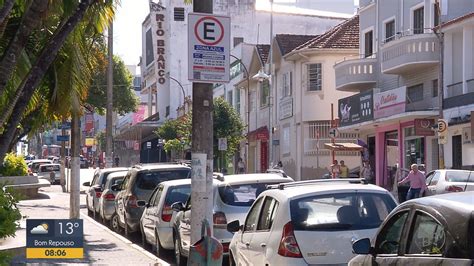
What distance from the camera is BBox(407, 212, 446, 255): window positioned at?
18.5 ft

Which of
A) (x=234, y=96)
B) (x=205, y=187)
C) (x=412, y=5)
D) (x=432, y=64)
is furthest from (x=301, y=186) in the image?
(x=234, y=96)

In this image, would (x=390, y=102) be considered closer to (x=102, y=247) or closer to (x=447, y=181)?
(x=447, y=181)

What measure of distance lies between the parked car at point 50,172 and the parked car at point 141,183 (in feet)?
108

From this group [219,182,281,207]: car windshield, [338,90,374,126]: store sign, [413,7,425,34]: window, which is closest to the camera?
[219,182,281,207]: car windshield

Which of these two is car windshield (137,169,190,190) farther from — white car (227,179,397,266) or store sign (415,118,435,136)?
store sign (415,118,435,136)

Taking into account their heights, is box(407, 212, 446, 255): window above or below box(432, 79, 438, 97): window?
below

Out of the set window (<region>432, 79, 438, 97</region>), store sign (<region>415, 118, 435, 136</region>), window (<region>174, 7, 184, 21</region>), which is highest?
window (<region>174, 7, 184, 21</region>)

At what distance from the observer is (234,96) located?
183ft

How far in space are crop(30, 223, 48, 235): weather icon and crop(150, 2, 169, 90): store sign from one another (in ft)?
185

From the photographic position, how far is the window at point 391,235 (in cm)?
657

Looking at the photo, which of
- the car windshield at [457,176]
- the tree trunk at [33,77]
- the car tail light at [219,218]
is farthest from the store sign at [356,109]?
the tree trunk at [33,77]

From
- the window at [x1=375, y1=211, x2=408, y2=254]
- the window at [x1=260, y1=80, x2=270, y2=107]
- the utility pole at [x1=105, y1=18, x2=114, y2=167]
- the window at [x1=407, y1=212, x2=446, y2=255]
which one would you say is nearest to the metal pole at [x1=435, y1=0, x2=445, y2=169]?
the utility pole at [x1=105, y1=18, x2=114, y2=167]

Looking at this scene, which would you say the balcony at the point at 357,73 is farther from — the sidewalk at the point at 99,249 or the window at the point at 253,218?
the window at the point at 253,218

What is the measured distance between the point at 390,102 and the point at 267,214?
75.5ft
